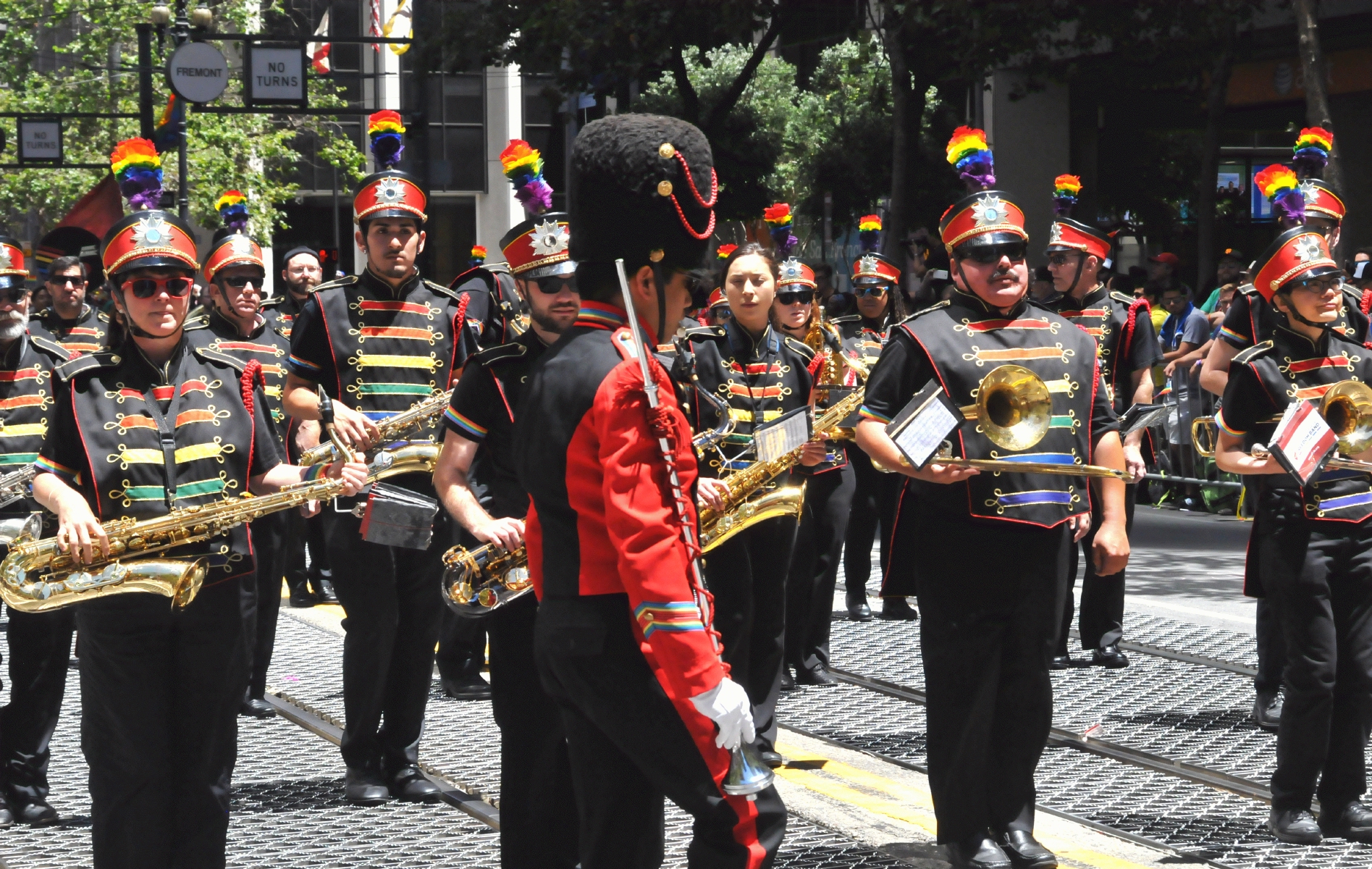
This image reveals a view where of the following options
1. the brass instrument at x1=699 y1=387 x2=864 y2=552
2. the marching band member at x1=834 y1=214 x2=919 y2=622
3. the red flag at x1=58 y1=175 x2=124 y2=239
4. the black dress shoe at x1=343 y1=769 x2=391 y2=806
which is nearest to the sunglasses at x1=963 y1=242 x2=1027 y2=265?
the brass instrument at x1=699 y1=387 x2=864 y2=552

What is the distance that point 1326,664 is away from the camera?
20.3ft

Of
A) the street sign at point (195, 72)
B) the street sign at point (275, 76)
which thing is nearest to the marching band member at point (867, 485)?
the street sign at point (195, 72)

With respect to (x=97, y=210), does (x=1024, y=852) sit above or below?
below

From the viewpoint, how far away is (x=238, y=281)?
9.58 m

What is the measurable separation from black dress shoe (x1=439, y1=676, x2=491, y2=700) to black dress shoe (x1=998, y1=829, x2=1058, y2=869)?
12.1 ft

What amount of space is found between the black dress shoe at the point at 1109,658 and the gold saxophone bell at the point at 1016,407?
3917 millimetres

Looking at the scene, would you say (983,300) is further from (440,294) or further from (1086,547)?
(1086,547)

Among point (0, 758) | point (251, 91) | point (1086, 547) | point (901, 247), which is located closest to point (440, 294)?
point (0, 758)

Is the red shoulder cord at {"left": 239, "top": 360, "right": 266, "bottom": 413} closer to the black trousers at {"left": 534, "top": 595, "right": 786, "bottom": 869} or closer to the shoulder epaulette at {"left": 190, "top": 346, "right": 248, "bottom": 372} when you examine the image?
the shoulder epaulette at {"left": 190, "top": 346, "right": 248, "bottom": 372}

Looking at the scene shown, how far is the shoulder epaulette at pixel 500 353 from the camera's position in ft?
19.0

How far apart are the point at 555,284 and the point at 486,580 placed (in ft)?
3.38

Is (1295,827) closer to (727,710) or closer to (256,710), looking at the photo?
(727,710)

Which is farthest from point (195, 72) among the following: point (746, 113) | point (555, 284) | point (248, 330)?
point (555, 284)

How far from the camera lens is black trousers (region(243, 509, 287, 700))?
713 centimetres
